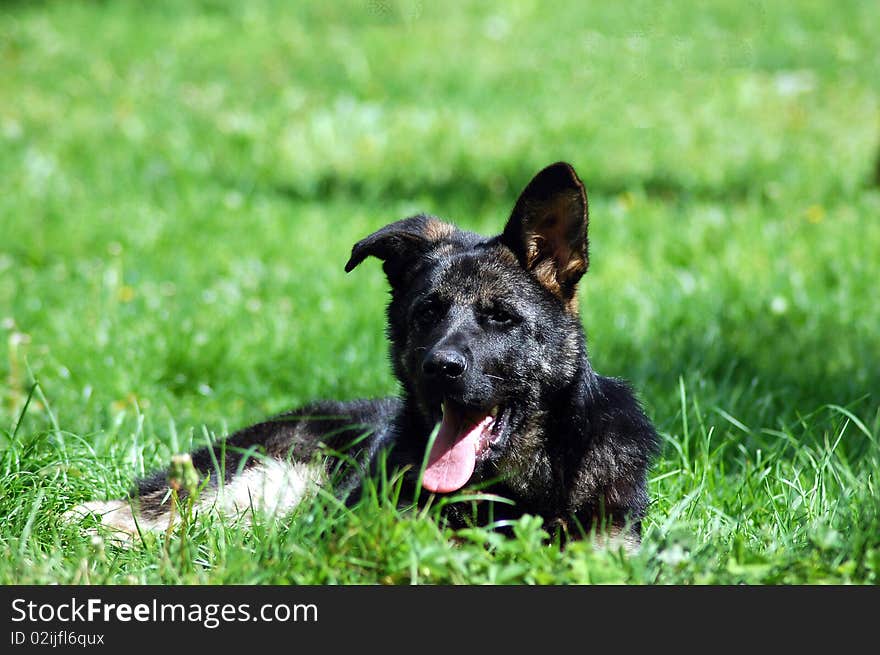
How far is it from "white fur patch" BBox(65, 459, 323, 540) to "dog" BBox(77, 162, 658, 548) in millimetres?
27

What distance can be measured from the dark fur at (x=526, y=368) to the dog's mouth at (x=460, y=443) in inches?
1.3

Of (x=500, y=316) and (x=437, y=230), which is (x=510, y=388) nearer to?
(x=500, y=316)

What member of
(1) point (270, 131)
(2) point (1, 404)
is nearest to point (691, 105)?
(1) point (270, 131)

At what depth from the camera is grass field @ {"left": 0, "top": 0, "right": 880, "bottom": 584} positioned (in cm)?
352

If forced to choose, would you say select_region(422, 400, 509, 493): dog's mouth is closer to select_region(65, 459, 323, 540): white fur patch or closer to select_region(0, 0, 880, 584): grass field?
select_region(0, 0, 880, 584): grass field

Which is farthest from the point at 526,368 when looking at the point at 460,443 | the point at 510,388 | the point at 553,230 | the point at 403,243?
the point at 403,243

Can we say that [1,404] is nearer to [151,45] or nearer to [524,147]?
[524,147]

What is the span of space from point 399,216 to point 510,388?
4988 millimetres

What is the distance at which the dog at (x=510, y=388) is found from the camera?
3678 mm

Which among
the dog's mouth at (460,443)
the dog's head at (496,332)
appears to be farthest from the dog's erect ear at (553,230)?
the dog's mouth at (460,443)

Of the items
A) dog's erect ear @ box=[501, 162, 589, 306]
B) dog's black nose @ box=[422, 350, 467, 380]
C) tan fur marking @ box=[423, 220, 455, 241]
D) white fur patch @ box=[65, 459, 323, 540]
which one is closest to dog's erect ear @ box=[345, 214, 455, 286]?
tan fur marking @ box=[423, 220, 455, 241]

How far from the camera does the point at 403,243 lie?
4.07m

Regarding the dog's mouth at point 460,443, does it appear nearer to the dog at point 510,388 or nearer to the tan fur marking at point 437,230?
the dog at point 510,388
